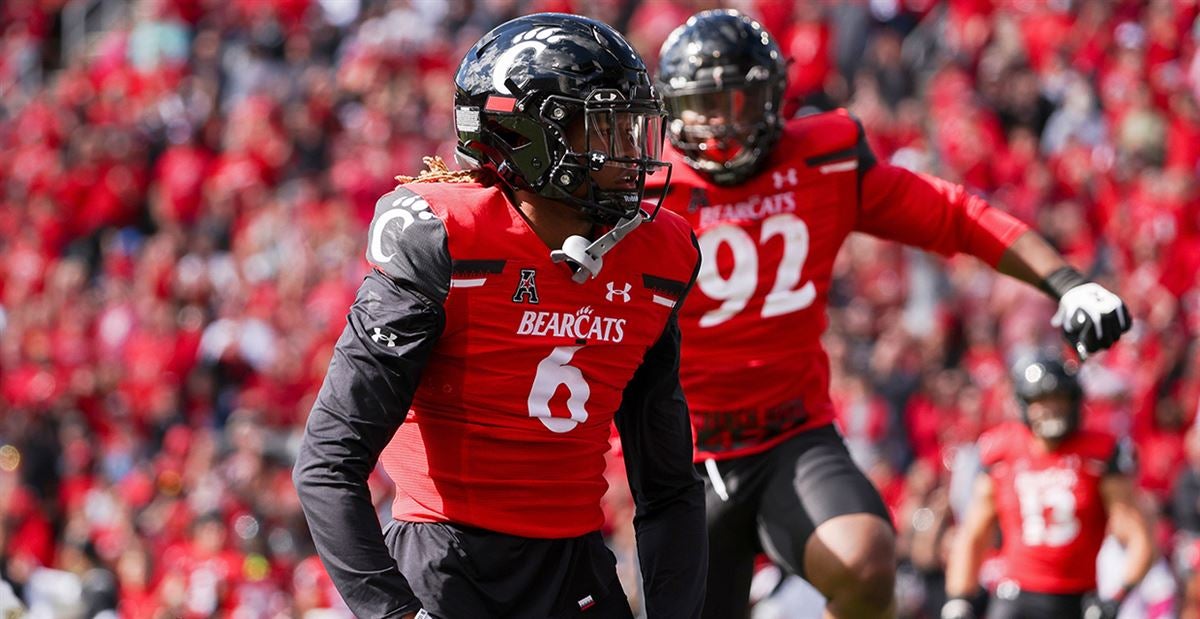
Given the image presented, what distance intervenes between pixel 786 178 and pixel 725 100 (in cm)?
31

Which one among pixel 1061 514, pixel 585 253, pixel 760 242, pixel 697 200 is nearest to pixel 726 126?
pixel 697 200

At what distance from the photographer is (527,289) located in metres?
3.67

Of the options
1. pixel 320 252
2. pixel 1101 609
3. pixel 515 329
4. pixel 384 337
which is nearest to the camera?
pixel 384 337

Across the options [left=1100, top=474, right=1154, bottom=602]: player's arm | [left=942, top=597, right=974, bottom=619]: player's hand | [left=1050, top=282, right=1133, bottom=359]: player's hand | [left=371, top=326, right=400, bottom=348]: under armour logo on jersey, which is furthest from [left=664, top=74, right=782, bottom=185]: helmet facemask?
[left=1100, top=474, right=1154, bottom=602]: player's arm

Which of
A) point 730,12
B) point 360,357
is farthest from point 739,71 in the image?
point 360,357

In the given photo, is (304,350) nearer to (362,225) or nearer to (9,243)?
(362,225)

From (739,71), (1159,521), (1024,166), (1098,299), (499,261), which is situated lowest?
(1159,521)

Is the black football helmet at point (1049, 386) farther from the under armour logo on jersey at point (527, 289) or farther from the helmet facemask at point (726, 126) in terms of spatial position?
the under armour logo on jersey at point (527, 289)

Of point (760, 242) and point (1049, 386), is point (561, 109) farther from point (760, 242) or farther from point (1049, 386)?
point (1049, 386)

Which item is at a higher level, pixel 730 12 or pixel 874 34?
pixel 730 12

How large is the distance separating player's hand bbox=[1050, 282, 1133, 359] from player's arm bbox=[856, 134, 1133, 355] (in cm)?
5

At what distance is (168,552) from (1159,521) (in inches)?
227

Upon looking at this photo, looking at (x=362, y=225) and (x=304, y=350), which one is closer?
(x=304, y=350)

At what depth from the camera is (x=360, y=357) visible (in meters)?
3.47
